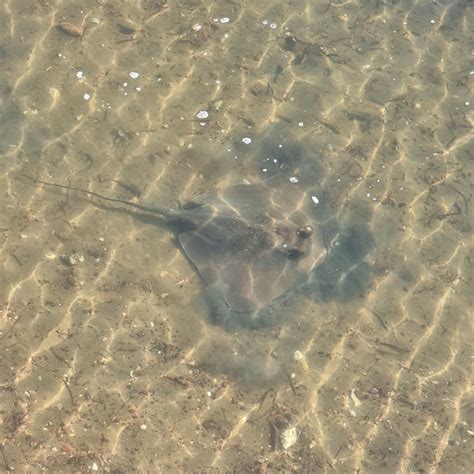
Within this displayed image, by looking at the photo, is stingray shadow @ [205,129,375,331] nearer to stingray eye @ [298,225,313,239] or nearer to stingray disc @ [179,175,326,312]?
stingray disc @ [179,175,326,312]

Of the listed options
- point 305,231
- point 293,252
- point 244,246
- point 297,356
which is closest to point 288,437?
point 297,356

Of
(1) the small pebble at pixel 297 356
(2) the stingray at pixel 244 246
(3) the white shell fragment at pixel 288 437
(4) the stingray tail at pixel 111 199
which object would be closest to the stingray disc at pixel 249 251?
(2) the stingray at pixel 244 246

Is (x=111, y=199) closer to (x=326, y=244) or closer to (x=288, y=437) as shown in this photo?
(x=326, y=244)

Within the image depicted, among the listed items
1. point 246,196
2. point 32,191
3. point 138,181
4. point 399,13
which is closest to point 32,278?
point 32,191

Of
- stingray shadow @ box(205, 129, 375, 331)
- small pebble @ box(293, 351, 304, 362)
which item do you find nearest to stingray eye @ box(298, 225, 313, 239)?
stingray shadow @ box(205, 129, 375, 331)

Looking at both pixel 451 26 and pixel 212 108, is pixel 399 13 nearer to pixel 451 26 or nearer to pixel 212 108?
pixel 451 26
